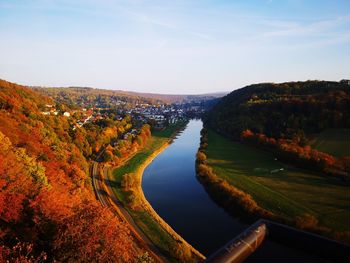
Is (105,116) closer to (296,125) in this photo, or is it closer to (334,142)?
(296,125)

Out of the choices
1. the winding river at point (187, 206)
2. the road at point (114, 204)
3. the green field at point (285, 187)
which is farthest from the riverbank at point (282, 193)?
the road at point (114, 204)

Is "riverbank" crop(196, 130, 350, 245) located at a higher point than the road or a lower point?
higher

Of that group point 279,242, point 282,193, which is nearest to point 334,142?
point 282,193

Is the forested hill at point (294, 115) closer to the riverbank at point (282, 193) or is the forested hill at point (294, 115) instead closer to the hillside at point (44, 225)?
the riverbank at point (282, 193)

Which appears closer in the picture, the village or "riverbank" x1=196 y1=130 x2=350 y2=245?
"riverbank" x1=196 y1=130 x2=350 y2=245

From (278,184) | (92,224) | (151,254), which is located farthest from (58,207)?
(278,184)

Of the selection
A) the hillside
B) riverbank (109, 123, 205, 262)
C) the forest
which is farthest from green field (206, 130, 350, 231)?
the hillside

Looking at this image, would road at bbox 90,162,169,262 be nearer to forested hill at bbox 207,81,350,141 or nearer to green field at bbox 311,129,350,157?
green field at bbox 311,129,350,157

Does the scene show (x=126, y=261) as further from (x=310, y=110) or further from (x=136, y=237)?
(x=310, y=110)
